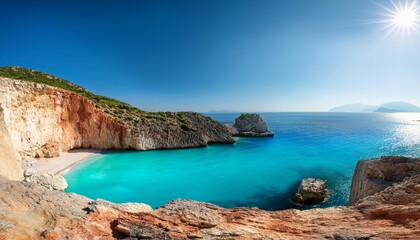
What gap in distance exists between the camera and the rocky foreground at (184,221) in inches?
202

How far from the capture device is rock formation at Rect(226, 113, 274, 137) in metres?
69.0

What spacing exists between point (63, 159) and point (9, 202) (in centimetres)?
3030

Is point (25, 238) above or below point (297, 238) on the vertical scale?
above

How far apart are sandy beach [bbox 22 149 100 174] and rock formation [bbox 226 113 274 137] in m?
42.5

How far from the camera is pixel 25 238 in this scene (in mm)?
4492

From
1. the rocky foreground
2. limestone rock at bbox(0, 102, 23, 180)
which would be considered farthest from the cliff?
the rocky foreground

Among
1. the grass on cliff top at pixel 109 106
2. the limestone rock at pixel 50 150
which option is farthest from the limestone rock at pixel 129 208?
the grass on cliff top at pixel 109 106

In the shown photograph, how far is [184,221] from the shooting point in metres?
6.25

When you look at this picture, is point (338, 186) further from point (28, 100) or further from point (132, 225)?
point (28, 100)

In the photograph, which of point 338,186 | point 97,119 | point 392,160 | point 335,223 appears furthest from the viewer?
point 97,119

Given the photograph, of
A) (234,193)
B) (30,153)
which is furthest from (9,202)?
(30,153)

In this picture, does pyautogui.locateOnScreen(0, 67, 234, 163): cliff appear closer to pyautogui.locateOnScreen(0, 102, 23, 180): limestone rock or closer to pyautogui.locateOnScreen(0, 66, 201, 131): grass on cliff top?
pyautogui.locateOnScreen(0, 66, 201, 131): grass on cliff top

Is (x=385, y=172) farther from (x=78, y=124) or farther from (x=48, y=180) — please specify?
(x=78, y=124)

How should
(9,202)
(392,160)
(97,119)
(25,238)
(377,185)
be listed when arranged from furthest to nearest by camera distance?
(97,119)
(392,160)
(377,185)
(9,202)
(25,238)
